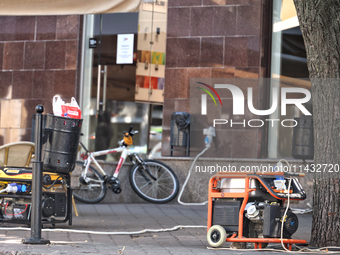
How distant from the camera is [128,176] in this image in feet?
31.4

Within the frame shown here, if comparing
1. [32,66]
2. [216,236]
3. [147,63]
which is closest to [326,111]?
[216,236]

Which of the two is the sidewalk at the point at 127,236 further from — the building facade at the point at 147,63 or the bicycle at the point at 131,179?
the building facade at the point at 147,63

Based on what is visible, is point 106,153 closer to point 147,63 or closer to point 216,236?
point 147,63

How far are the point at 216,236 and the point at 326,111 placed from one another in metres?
1.58

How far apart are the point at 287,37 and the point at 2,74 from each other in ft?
19.2

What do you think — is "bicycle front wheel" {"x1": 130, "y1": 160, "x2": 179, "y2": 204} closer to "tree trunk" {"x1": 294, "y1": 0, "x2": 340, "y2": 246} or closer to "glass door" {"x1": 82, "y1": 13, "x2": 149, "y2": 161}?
"glass door" {"x1": 82, "y1": 13, "x2": 149, "y2": 161}

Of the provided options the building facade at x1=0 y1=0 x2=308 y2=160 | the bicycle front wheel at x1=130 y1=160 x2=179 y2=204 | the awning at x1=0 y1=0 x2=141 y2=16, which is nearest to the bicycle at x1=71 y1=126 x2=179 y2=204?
the bicycle front wheel at x1=130 y1=160 x2=179 y2=204

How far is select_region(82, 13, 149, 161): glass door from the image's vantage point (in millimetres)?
10883

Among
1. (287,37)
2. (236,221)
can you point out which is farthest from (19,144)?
(287,37)

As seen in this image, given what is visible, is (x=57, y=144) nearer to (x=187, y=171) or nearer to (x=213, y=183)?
(x=213, y=183)

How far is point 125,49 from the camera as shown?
1086 cm

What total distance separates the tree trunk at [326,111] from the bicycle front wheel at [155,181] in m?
4.46

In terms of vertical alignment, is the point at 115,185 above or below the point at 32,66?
below

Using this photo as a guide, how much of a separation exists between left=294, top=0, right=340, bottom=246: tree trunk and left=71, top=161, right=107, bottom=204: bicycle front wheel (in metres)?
4.72
